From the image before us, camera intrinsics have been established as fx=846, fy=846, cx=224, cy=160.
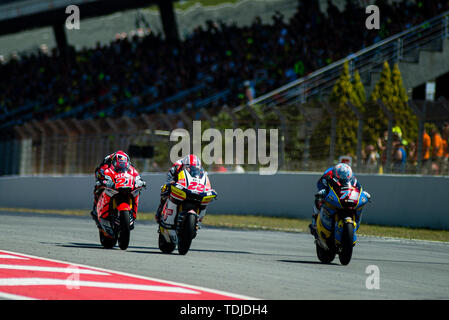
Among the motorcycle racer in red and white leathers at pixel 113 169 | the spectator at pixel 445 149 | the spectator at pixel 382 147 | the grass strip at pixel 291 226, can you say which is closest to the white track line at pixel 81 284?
the motorcycle racer in red and white leathers at pixel 113 169

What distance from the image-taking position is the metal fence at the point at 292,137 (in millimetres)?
17281

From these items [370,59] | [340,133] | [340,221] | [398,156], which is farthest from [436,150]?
[340,221]

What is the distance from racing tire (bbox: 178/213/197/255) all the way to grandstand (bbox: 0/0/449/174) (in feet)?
25.8

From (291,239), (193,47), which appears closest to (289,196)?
(291,239)

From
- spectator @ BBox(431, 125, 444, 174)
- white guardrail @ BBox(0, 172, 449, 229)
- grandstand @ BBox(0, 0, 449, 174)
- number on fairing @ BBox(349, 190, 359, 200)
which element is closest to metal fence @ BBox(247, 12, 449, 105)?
grandstand @ BBox(0, 0, 449, 174)

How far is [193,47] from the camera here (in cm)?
3275

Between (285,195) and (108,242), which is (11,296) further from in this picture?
(285,195)

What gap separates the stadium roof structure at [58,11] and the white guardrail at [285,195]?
35.2 feet

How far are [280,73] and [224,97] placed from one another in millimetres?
2517

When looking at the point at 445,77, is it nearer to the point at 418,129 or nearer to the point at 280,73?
the point at 280,73

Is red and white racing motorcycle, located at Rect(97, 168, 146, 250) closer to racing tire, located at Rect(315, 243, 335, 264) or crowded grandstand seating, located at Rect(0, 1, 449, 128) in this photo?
racing tire, located at Rect(315, 243, 335, 264)

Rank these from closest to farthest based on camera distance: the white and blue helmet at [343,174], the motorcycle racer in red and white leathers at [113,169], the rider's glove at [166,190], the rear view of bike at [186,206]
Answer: the white and blue helmet at [343,174] < the rear view of bike at [186,206] < the rider's glove at [166,190] < the motorcycle racer in red and white leathers at [113,169]

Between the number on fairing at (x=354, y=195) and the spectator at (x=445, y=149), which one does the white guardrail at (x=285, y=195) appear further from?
the number on fairing at (x=354, y=195)

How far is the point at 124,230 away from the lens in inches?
432
